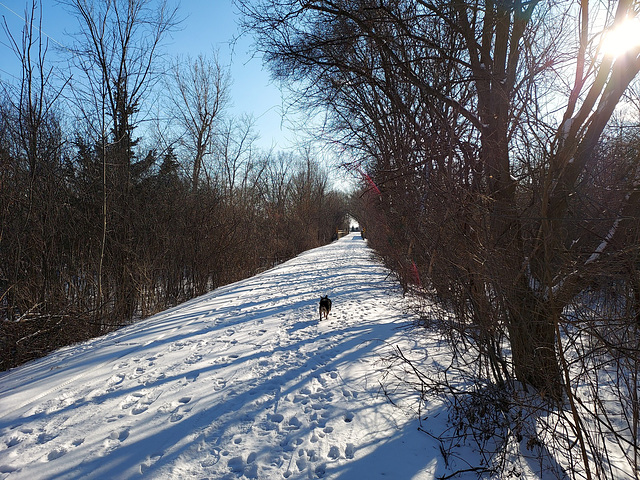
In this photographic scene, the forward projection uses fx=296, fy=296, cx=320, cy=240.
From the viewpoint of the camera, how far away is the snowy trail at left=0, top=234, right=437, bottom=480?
2225 millimetres

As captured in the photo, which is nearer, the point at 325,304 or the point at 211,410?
the point at 211,410

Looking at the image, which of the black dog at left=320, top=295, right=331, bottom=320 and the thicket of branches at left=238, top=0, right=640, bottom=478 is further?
the black dog at left=320, top=295, right=331, bottom=320

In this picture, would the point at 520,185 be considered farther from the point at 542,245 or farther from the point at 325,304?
the point at 325,304

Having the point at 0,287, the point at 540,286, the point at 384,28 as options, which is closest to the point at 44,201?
the point at 0,287

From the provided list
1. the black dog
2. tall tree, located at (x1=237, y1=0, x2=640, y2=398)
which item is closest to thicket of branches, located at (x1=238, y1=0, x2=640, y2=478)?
tall tree, located at (x1=237, y1=0, x2=640, y2=398)

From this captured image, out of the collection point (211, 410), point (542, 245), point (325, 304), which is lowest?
point (211, 410)

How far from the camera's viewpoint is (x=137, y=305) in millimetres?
8773

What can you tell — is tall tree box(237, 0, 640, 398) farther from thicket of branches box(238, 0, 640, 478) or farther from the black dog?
the black dog

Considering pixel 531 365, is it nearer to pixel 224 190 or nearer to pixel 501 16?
pixel 501 16

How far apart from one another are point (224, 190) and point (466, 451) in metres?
14.0

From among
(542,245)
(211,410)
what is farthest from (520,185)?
(211,410)

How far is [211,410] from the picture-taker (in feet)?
9.52

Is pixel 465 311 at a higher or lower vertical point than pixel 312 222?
lower

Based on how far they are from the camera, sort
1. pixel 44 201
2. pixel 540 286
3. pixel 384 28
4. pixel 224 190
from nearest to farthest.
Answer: pixel 540 286, pixel 384 28, pixel 44 201, pixel 224 190
